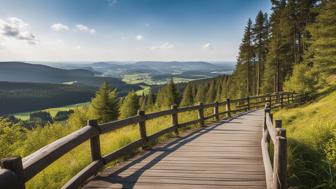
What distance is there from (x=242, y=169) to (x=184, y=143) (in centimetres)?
329

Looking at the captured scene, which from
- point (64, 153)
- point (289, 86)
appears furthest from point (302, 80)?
point (64, 153)

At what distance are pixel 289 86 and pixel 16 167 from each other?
3540cm

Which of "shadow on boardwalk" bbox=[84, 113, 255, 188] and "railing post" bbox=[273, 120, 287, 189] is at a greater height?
"railing post" bbox=[273, 120, 287, 189]

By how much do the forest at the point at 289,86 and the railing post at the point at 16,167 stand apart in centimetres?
268

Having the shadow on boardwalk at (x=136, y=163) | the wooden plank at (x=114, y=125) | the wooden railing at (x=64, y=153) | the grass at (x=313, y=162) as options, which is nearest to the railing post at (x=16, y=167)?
the wooden railing at (x=64, y=153)

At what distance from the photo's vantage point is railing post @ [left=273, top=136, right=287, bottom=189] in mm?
3674

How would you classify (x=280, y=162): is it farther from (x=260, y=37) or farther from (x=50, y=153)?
(x=260, y=37)

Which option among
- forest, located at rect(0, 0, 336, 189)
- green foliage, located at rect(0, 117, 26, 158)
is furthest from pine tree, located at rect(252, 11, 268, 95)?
green foliage, located at rect(0, 117, 26, 158)

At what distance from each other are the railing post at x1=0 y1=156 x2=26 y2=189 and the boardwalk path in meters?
2.16

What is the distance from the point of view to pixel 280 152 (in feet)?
12.1

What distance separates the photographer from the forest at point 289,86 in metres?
6.02

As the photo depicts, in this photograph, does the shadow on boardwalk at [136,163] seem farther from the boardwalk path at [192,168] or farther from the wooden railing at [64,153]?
the wooden railing at [64,153]

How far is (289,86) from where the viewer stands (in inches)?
1340

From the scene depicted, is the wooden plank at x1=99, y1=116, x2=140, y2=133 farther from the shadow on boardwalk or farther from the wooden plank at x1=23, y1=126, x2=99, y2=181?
the shadow on boardwalk
